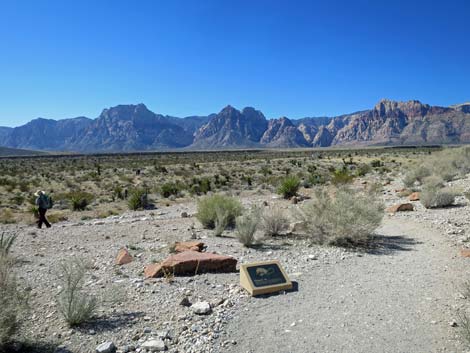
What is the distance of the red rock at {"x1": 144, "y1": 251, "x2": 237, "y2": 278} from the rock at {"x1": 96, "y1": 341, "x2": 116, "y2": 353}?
2.72 m

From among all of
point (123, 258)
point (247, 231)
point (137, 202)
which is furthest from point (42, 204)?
point (247, 231)

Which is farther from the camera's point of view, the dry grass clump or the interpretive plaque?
the interpretive plaque

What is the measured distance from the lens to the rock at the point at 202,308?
20.1 feet

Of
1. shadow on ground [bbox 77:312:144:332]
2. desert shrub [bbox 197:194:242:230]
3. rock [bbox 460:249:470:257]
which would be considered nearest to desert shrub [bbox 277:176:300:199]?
desert shrub [bbox 197:194:242:230]

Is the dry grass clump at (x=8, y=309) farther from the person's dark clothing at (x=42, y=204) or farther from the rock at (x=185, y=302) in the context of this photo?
the person's dark clothing at (x=42, y=204)

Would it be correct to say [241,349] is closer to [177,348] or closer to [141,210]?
[177,348]

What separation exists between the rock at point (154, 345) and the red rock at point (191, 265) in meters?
2.59

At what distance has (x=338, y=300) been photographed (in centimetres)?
656

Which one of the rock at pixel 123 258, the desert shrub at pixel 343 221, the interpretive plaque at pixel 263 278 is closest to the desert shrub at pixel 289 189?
the desert shrub at pixel 343 221

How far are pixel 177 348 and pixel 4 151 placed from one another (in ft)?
612

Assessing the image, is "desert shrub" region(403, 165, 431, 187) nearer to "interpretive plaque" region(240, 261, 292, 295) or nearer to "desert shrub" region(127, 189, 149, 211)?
"desert shrub" region(127, 189, 149, 211)

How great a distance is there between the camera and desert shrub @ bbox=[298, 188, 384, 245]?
1030 centimetres

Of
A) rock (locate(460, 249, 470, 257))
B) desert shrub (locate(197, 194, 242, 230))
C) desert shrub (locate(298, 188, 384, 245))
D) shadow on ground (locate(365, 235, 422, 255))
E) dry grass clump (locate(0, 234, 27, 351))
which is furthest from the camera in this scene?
desert shrub (locate(197, 194, 242, 230))

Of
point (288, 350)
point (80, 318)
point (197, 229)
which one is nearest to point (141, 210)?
point (197, 229)
